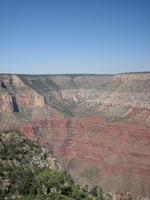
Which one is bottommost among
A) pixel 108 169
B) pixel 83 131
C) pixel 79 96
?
pixel 108 169

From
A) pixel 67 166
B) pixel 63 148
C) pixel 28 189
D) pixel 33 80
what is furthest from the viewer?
pixel 33 80

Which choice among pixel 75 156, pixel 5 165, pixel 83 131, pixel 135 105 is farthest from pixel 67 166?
pixel 5 165

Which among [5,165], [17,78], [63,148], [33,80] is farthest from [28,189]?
[33,80]

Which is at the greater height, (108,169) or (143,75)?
(143,75)

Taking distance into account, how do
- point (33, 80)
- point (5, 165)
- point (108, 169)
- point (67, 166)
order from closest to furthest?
point (5, 165)
point (108, 169)
point (67, 166)
point (33, 80)

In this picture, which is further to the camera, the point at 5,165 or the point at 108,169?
the point at 108,169

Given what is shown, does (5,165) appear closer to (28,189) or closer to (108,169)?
(28,189)

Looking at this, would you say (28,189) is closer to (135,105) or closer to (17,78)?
(135,105)
